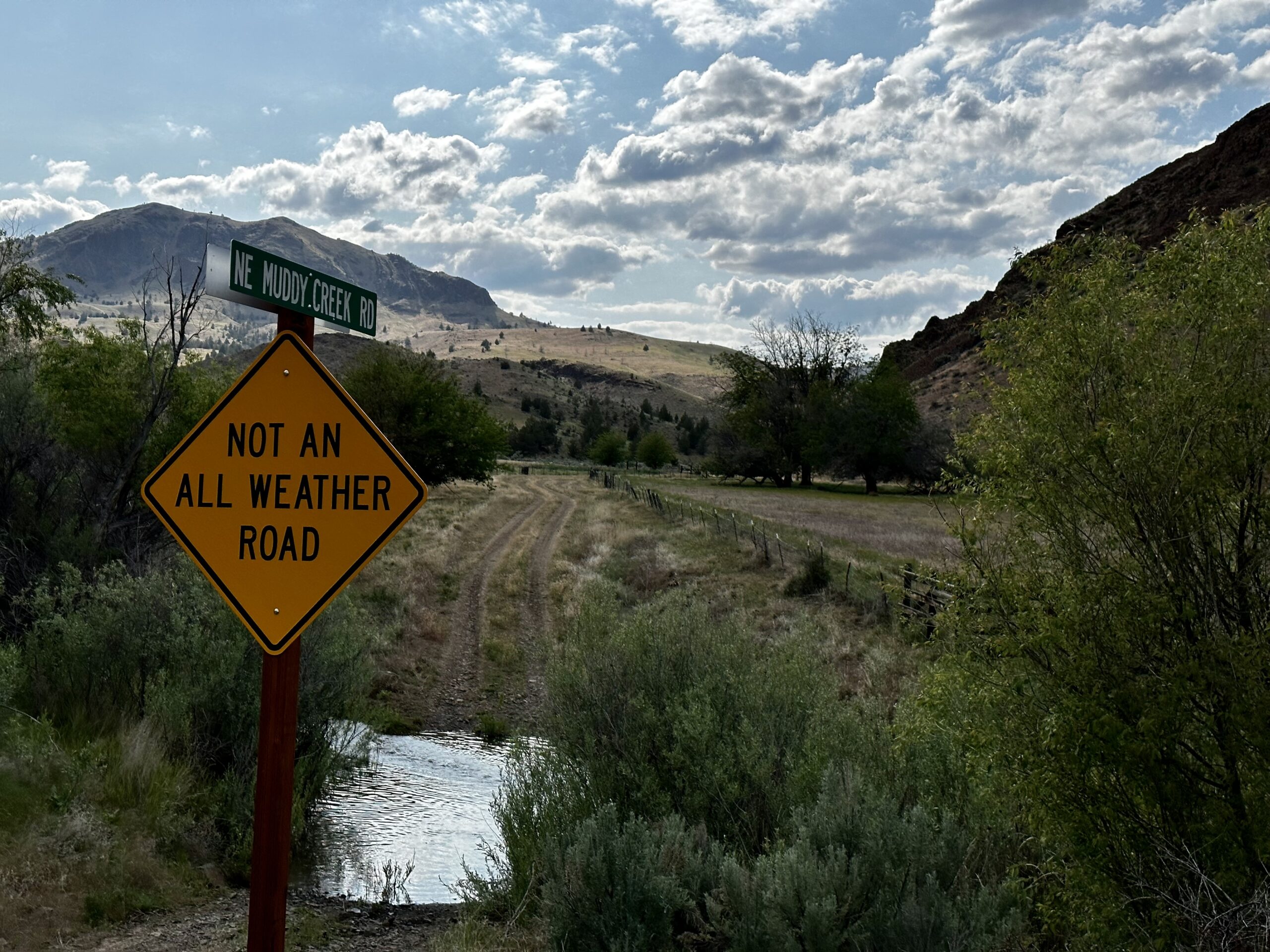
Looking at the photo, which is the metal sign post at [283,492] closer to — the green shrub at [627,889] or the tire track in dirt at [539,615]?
the green shrub at [627,889]

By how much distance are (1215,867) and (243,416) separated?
4980 millimetres

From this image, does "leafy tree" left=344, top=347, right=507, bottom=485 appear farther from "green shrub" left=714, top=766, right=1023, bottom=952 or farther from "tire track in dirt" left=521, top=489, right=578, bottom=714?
"green shrub" left=714, top=766, right=1023, bottom=952

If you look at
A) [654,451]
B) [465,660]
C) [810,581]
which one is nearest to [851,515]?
[810,581]

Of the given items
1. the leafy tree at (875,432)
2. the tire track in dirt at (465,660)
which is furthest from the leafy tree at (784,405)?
the tire track in dirt at (465,660)

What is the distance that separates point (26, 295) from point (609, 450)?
8824 cm

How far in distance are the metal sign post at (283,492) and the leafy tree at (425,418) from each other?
131ft

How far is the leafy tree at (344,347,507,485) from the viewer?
44.8 meters

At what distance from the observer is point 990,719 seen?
549 centimetres

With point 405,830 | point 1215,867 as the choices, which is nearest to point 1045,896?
point 1215,867

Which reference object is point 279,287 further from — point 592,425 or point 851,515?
point 592,425

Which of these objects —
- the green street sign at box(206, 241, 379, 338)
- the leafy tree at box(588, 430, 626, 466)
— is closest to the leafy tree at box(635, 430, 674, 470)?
the leafy tree at box(588, 430, 626, 466)

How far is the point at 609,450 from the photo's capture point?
10975cm

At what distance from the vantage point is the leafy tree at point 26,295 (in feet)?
64.5

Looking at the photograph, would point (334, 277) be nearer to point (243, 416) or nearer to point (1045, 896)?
point (243, 416)
